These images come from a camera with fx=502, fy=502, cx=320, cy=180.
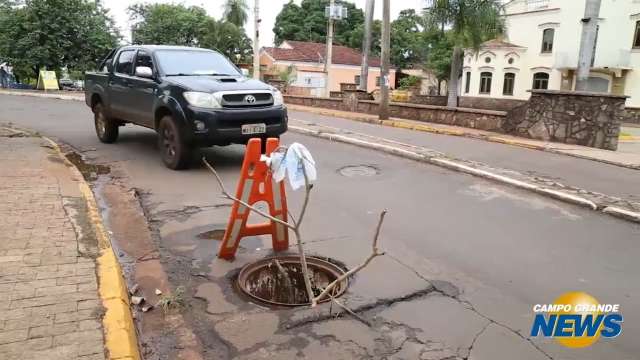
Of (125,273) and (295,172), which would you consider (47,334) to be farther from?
(295,172)

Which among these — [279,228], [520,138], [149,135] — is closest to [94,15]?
[149,135]

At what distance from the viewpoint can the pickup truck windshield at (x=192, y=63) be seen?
7941 mm

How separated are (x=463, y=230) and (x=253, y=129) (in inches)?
136

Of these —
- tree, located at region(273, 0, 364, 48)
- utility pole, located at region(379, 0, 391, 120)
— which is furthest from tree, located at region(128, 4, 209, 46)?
utility pole, located at region(379, 0, 391, 120)

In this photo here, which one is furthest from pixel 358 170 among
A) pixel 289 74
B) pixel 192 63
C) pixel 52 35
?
pixel 289 74

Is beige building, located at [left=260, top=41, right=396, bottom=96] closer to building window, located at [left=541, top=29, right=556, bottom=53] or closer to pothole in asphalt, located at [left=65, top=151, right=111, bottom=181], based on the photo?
building window, located at [left=541, top=29, right=556, bottom=53]

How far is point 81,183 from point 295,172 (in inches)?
161

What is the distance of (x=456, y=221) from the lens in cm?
567

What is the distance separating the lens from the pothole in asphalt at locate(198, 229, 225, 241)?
16.1ft

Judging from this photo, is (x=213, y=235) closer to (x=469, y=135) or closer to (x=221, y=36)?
(x=469, y=135)

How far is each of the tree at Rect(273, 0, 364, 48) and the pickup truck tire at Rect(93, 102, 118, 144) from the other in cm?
4781

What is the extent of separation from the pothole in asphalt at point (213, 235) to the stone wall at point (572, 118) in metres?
9.91

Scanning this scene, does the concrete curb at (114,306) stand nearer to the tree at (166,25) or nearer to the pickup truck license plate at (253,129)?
the pickup truck license plate at (253,129)

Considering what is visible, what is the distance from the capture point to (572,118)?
39.2 feet
